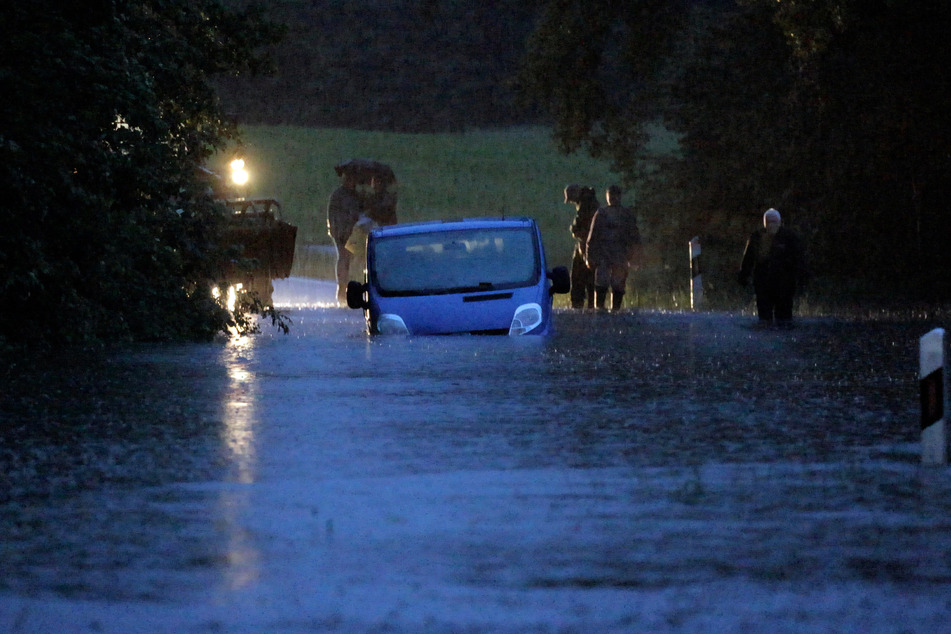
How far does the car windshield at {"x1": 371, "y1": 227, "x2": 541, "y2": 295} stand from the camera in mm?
22156

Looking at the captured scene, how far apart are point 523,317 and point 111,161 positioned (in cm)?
488

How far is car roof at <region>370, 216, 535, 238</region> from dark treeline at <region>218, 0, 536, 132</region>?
10894 cm

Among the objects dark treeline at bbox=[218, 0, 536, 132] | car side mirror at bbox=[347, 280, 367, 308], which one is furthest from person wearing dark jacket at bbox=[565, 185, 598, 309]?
dark treeline at bbox=[218, 0, 536, 132]

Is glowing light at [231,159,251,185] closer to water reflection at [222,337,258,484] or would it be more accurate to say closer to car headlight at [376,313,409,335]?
car headlight at [376,313,409,335]

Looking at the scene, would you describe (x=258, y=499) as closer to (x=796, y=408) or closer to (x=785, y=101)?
(x=796, y=408)

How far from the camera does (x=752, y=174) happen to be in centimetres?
4088

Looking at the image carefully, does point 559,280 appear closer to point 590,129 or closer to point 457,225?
point 457,225

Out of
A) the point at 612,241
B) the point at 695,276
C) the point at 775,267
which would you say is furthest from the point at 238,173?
the point at 775,267

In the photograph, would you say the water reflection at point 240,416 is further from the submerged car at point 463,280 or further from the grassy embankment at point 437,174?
the grassy embankment at point 437,174

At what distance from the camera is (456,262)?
22.3 metres

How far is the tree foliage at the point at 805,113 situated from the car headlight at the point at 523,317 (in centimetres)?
1088

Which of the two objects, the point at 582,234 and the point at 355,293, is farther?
the point at 582,234

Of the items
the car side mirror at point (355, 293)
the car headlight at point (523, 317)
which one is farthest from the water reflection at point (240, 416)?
the car headlight at point (523, 317)

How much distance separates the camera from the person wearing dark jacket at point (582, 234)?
3491 centimetres
